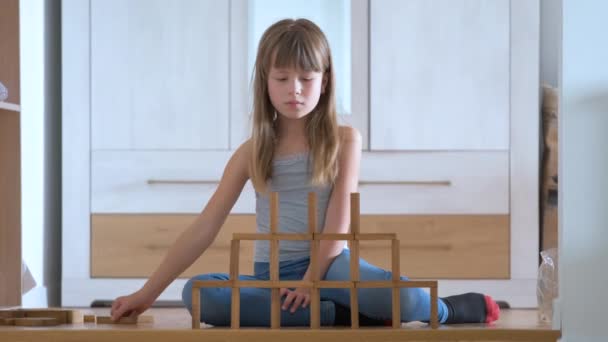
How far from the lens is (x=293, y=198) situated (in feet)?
5.95

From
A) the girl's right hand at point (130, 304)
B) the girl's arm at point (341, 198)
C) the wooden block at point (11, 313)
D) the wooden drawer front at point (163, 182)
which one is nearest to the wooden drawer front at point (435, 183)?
the wooden drawer front at point (163, 182)

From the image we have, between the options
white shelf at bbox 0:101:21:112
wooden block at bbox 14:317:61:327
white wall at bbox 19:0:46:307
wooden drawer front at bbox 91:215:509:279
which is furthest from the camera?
wooden drawer front at bbox 91:215:509:279

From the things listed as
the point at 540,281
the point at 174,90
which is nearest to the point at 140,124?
the point at 174,90

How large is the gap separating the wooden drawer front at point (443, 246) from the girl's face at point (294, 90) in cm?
97

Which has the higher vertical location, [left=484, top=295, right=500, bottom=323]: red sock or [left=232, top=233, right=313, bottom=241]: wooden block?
[left=232, top=233, right=313, bottom=241]: wooden block

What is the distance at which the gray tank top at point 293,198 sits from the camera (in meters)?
1.77

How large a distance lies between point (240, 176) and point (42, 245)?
102 centimetres

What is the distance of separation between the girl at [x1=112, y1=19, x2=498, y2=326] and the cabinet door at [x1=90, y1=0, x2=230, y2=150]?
2.92 feet

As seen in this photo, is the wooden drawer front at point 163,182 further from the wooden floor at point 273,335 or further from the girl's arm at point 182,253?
the wooden floor at point 273,335

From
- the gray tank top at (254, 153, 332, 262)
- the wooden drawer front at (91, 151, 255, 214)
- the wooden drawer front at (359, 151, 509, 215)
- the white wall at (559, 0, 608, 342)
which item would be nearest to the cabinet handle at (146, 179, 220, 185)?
the wooden drawer front at (91, 151, 255, 214)

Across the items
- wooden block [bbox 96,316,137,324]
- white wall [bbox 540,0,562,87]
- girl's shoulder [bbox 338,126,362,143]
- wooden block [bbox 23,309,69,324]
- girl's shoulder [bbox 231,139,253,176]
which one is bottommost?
wooden block [bbox 96,316,137,324]

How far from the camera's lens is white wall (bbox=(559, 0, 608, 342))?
150 centimetres

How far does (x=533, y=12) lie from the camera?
2.66m

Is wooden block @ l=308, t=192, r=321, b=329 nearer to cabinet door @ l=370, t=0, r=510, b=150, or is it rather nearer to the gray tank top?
the gray tank top
